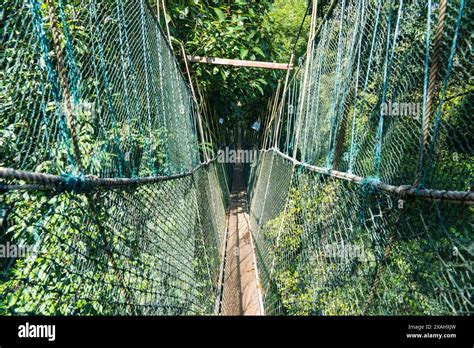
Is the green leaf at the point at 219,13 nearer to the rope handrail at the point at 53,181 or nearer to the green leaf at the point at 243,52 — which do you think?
the green leaf at the point at 243,52

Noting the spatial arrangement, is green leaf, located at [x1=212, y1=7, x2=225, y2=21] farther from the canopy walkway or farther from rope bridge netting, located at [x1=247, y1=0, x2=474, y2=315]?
rope bridge netting, located at [x1=247, y1=0, x2=474, y2=315]

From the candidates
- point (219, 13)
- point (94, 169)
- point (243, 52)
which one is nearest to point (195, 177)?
point (243, 52)

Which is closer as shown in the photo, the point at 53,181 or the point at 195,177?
the point at 53,181

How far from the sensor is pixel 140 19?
1.92 metres

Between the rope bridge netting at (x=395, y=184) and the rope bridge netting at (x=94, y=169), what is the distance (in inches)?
32.1

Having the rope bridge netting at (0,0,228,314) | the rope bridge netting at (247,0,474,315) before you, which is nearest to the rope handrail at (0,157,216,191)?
the rope bridge netting at (0,0,228,314)

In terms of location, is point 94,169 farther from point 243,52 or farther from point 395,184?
point 243,52

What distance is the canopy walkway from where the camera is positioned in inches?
36.9

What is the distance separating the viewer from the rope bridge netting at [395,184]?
987 mm

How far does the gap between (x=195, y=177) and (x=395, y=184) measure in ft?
7.66

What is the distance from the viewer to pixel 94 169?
4.80ft
